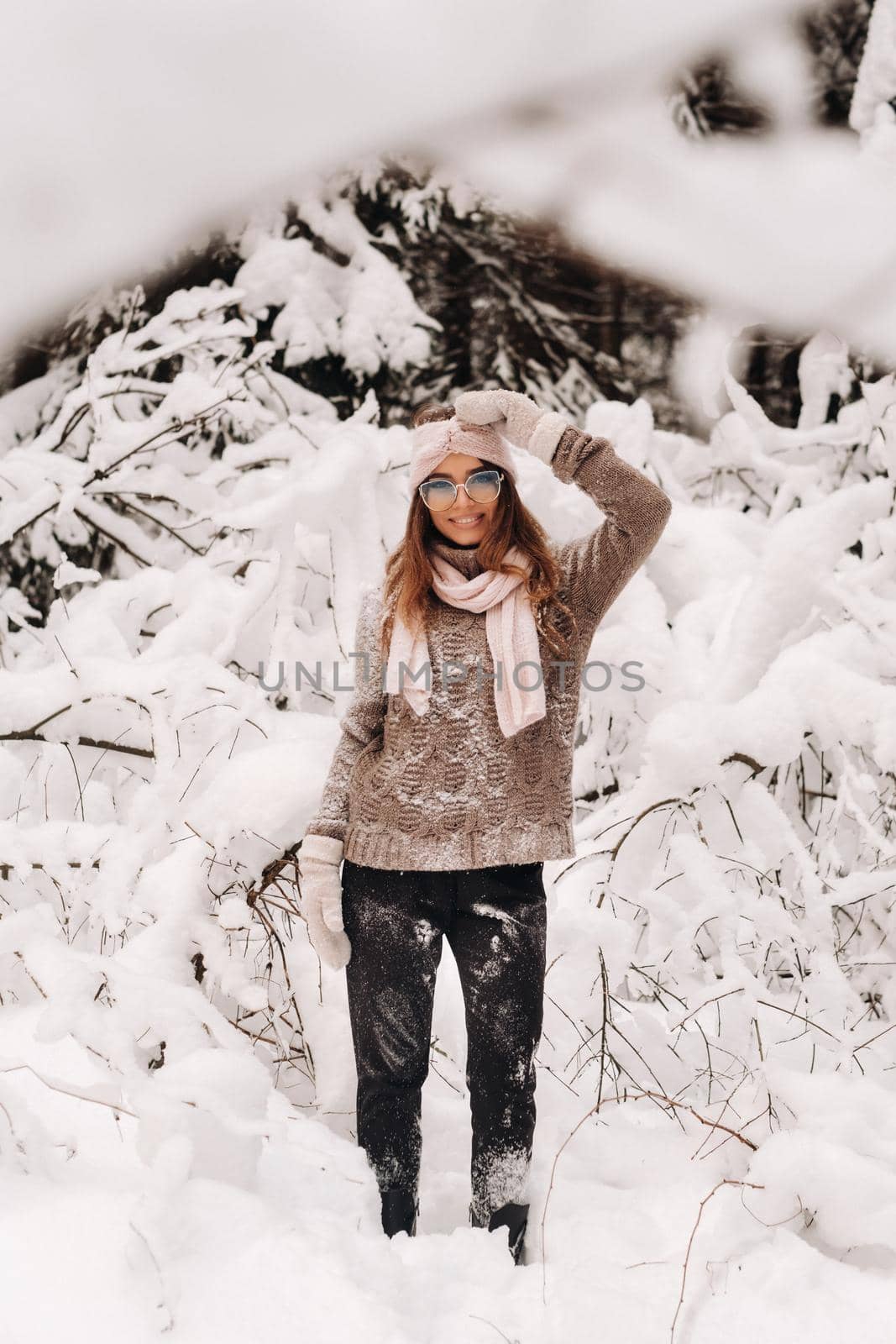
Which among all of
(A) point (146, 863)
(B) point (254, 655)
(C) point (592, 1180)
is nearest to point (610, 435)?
(B) point (254, 655)

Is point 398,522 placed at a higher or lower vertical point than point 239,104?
lower

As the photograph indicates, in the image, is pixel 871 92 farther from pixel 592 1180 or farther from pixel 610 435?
pixel 592 1180

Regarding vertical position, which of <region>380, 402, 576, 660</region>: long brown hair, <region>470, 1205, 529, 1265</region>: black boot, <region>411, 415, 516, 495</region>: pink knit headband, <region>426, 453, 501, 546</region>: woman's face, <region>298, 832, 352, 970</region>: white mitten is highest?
<region>411, 415, 516, 495</region>: pink knit headband

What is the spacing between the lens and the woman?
1.91m

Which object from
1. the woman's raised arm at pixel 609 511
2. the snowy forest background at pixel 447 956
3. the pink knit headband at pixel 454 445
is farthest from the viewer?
the pink knit headband at pixel 454 445

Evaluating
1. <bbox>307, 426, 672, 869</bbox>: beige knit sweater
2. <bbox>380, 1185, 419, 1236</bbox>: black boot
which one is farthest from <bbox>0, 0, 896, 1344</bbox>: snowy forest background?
<bbox>307, 426, 672, 869</bbox>: beige knit sweater

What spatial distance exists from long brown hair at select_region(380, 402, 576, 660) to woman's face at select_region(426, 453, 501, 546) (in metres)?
0.02

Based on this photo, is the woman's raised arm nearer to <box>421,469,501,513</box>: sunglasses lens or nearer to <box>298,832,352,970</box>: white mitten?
<box>421,469,501,513</box>: sunglasses lens

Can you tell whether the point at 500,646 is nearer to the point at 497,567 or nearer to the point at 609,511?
the point at 497,567

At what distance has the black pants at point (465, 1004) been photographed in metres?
1.91

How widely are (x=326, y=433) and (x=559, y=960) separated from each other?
226 cm

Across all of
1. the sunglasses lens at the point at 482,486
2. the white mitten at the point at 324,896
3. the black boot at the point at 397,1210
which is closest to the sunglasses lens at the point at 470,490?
the sunglasses lens at the point at 482,486

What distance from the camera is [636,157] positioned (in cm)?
429

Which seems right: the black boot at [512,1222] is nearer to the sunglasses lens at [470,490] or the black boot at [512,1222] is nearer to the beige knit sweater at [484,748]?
the beige knit sweater at [484,748]
